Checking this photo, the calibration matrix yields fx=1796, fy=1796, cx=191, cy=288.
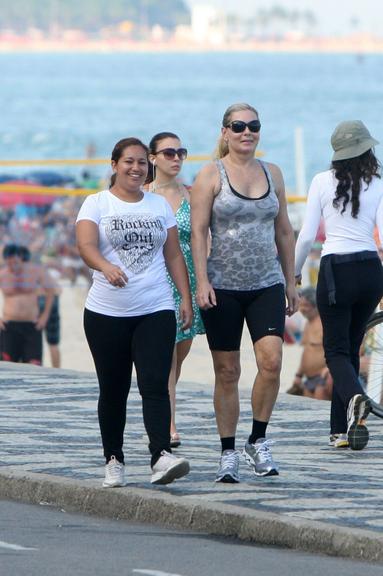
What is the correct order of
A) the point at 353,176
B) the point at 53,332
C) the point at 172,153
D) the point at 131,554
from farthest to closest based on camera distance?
the point at 53,332 < the point at 172,153 < the point at 353,176 < the point at 131,554

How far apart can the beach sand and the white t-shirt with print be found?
8.19 m

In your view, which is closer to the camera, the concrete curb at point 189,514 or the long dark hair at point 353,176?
the concrete curb at point 189,514

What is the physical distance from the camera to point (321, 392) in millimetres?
14758

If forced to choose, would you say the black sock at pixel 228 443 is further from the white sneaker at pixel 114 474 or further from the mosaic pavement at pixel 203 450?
the white sneaker at pixel 114 474

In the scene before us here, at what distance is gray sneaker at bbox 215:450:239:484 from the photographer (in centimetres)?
862

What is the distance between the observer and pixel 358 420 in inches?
384

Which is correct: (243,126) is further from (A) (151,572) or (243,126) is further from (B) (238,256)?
(A) (151,572)

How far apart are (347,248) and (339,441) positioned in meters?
1.11

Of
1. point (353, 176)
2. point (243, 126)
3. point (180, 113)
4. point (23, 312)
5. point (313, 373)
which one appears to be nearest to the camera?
point (243, 126)

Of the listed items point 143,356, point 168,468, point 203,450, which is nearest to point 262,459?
point 168,468

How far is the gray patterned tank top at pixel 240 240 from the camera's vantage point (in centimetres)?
857

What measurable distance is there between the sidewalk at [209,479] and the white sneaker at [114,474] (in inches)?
2.3

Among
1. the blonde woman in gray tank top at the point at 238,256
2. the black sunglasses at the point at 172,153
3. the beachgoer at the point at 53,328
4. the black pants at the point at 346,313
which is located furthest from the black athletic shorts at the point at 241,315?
the beachgoer at the point at 53,328

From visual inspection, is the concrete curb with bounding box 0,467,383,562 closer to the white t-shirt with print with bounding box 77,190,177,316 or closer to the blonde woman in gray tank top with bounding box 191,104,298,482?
the blonde woman in gray tank top with bounding box 191,104,298,482
